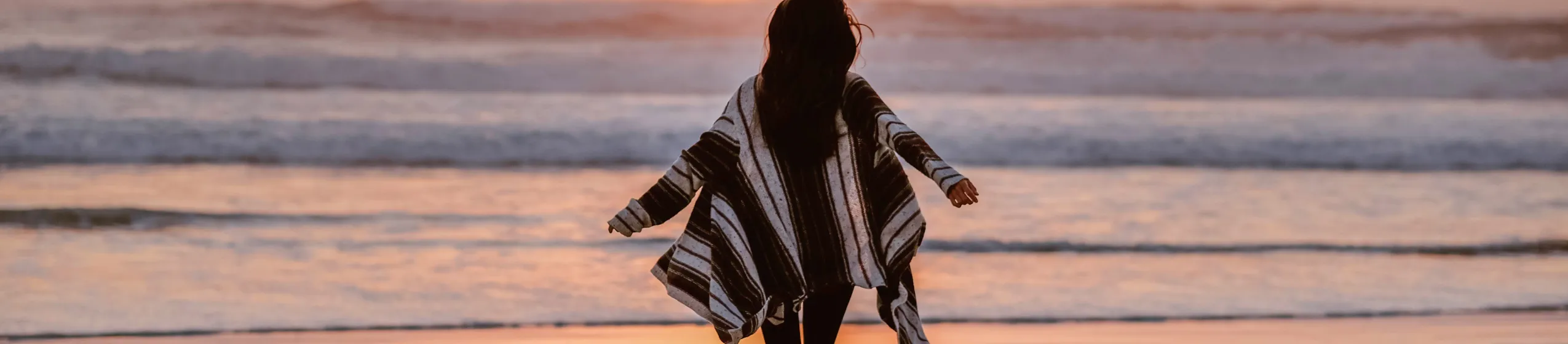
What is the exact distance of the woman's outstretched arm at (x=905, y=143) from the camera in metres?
1.41

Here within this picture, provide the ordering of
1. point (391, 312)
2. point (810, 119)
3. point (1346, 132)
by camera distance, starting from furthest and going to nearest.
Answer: point (1346, 132) < point (391, 312) < point (810, 119)

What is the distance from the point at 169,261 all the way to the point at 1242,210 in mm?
3019

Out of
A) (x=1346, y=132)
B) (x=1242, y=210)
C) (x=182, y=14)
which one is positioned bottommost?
(x=1242, y=210)

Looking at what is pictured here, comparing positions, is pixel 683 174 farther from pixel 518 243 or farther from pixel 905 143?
pixel 518 243

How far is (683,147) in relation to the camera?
17.3ft

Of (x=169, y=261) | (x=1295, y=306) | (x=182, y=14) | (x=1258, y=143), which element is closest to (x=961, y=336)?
(x=1295, y=306)

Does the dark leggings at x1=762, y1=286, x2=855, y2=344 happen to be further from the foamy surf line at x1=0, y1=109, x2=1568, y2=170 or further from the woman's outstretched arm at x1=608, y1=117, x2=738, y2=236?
the foamy surf line at x1=0, y1=109, x2=1568, y2=170

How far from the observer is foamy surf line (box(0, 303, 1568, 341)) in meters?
2.19

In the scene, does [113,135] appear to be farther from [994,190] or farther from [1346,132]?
[1346,132]

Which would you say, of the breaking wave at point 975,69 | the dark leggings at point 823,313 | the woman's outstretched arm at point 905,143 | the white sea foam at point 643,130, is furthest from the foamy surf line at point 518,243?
the woman's outstretched arm at point 905,143

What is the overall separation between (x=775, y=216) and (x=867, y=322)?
0.84 metres

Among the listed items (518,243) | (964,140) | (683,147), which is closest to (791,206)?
(518,243)

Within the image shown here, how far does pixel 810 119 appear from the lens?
1456mm

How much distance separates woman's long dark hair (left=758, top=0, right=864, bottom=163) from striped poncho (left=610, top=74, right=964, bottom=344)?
19mm
